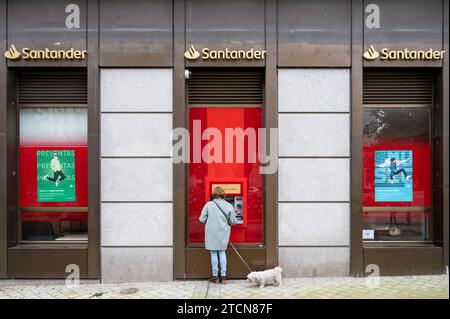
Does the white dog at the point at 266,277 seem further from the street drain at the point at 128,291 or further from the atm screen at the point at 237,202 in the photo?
the street drain at the point at 128,291

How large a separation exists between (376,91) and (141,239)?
527 centimetres

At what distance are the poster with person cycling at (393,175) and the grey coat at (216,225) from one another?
295 centimetres

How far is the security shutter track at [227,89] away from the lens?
708 cm

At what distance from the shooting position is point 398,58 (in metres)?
6.85

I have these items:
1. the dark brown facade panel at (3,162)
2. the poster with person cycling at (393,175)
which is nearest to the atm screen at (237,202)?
the poster with person cycling at (393,175)

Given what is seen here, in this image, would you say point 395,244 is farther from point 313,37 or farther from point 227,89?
point 227,89

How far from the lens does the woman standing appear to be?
6508 mm

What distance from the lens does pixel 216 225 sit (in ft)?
21.4

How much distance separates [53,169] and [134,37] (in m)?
2.95

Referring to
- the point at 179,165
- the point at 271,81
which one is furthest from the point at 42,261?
the point at 271,81

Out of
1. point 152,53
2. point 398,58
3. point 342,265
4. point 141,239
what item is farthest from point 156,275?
point 398,58

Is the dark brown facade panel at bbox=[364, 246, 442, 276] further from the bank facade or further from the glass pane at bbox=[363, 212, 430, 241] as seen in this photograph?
the glass pane at bbox=[363, 212, 430, 241]

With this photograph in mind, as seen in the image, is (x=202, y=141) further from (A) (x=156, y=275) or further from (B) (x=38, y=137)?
(B) (x=38, y=137)

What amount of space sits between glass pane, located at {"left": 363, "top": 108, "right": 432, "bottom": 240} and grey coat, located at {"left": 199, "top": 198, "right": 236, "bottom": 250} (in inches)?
107
